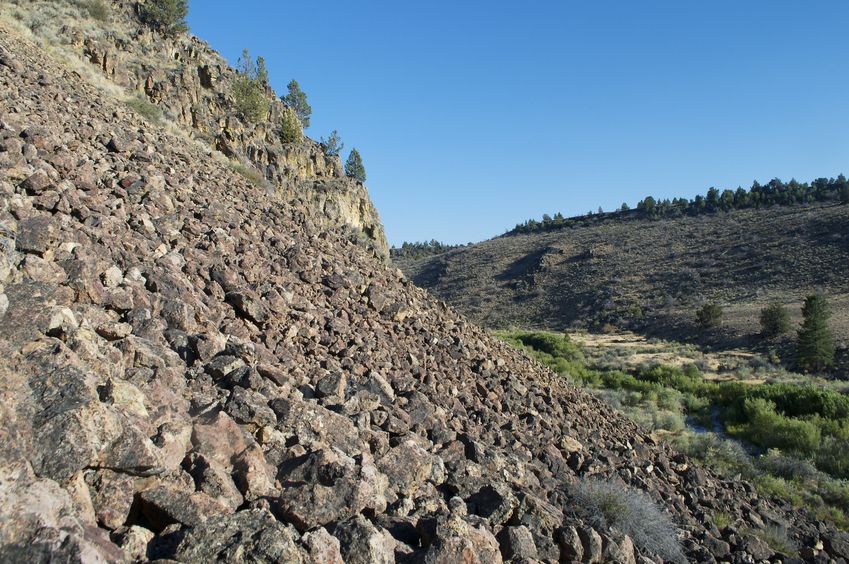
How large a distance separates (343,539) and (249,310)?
3.93m

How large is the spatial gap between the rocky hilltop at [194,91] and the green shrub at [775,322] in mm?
27150

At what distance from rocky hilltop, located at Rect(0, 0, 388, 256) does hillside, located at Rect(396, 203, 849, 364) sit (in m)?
30.2

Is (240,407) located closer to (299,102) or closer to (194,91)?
(194,91)

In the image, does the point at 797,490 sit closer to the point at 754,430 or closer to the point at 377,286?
the point at 754,430

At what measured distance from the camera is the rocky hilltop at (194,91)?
19.5 meters

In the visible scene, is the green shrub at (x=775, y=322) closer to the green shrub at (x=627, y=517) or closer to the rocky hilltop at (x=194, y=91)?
the rocky hilltop at (x=194, y=91)

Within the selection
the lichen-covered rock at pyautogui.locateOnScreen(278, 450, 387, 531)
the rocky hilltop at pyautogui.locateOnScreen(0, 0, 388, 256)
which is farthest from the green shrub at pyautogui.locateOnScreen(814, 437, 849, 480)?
the lichen-covered rock at pyautogui.locateOnScreen(278, 450, 387, 531)

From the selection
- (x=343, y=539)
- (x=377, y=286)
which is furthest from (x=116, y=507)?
(x=377, y=286)

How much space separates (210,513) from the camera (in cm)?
325

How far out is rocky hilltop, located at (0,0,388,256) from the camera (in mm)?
19547

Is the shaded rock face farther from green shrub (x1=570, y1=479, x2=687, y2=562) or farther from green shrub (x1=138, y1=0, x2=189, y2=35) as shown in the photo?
green shrub (x1=138, y1=0, x2=189, y2=35)

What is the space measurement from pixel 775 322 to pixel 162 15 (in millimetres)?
39794

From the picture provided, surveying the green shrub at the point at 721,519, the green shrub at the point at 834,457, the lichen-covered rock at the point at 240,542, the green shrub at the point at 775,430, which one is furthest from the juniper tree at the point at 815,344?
the lichen-covered rock at the point at 240,542

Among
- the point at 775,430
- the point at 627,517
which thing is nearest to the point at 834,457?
the point at 775,430
